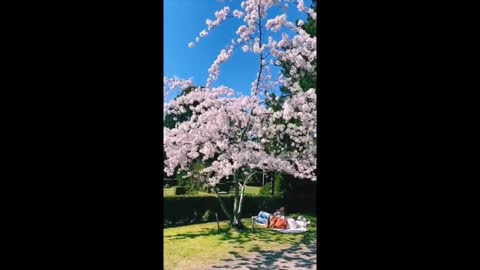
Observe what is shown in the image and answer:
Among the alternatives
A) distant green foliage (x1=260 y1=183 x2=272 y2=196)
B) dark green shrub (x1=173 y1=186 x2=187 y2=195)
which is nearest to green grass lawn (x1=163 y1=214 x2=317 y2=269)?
dark green shrub (x1=173 y1=186 x2=187 y2=195)

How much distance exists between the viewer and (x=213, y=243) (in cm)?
682

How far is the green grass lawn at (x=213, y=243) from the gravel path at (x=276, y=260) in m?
0.15

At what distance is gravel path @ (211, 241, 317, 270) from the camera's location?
5449mm

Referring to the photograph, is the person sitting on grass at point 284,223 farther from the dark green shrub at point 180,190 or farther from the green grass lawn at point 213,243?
the dark green shrub at point 180,190

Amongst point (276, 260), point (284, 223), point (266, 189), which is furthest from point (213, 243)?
point (266, 189)

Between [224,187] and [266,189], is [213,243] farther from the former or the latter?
[224,187]

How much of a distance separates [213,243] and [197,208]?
7.03 feet

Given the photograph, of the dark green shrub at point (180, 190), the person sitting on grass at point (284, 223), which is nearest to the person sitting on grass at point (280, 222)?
the person sitting on grass at point (284, 223)

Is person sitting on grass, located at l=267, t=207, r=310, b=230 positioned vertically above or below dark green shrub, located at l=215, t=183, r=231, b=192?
below

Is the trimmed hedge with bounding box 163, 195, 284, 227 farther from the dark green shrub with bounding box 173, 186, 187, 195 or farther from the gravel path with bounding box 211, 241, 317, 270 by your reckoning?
the gravel path with bounding box 211, 241, 317, 270

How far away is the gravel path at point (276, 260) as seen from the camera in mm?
5449

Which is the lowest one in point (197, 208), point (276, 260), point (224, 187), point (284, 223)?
point (276, 260)

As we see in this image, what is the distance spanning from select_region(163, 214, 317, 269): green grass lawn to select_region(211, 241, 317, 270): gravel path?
151 millimetres
